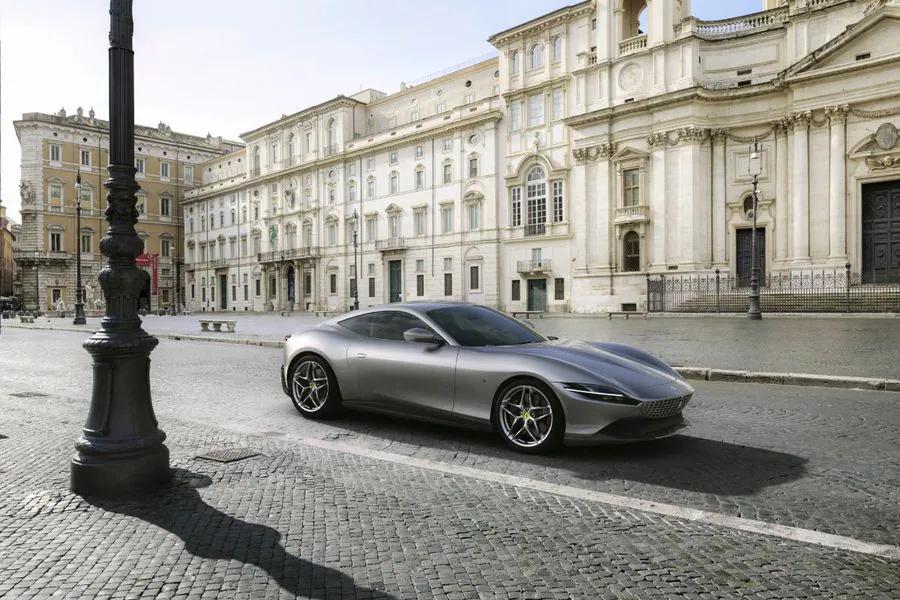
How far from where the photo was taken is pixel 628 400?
4980mm

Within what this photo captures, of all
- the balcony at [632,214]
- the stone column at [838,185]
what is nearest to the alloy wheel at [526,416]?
the stone column at [838,185]

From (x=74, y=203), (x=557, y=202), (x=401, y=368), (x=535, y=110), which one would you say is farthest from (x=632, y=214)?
(x=74, y=203)

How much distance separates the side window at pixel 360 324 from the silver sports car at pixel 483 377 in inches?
0.5

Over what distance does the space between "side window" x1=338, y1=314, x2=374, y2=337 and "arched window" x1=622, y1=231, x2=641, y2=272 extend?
1407 inches

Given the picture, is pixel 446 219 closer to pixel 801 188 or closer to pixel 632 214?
pixel 632 214

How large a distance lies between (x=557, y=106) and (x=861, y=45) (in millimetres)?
18024

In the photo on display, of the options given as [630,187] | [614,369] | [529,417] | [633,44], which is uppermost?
[633,44]

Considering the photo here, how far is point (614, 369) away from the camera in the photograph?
209 inches

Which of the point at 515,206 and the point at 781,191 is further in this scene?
the point at 515,206

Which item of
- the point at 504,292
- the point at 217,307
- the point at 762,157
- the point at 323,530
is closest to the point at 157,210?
the point at 217,307

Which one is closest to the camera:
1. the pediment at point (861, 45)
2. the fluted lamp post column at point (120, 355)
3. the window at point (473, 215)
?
the fluted lamp post column at point (120, 355)

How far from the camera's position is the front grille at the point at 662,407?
16.4 ft

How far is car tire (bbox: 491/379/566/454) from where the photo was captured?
5.13 m

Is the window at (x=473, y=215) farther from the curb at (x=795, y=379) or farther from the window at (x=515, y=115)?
the curb at (x=795, y=379)
